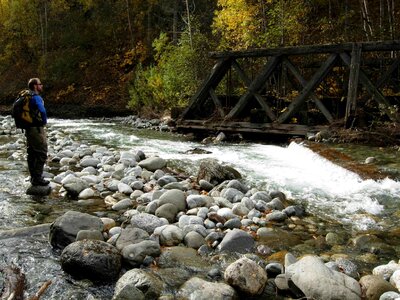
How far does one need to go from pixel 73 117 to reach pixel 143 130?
405 inches

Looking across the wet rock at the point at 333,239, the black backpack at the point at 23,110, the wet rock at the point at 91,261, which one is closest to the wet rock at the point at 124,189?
the black backpack at the point at 23,110

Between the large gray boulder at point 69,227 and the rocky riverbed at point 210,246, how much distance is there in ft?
0.04

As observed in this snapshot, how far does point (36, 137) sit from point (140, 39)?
28938 mm

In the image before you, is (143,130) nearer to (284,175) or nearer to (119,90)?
(284,175)

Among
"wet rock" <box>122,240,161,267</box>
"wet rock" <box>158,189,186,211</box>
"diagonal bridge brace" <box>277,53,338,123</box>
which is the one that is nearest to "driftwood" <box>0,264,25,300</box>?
"wet rock" <box>122,240,161,267</box>

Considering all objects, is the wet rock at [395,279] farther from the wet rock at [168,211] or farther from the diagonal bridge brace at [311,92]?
the diagonal bridge brace at [311,92]

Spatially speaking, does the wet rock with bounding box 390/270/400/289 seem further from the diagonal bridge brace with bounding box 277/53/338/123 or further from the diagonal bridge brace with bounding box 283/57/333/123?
the diagonal bridge brace with bounding box 277/53/338/123

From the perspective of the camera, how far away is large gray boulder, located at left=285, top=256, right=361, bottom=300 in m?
3.33

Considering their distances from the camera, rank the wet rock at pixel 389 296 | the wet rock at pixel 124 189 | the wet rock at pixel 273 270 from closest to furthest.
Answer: the wet rock at pixel 389 296
the wet rock at pixel 273 270
the wet rock at pixel 124 189

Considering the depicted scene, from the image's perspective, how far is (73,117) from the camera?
25.6 meters

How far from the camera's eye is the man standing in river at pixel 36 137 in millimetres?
6535

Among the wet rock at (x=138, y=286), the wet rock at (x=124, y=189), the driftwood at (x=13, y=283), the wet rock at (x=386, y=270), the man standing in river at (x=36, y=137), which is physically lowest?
the wet rock at (x=124, y=189)

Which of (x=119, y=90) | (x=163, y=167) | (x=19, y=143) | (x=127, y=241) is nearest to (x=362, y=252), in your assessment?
(x=127, y=241)

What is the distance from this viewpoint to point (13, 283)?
3705 mm
